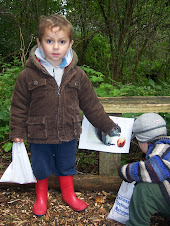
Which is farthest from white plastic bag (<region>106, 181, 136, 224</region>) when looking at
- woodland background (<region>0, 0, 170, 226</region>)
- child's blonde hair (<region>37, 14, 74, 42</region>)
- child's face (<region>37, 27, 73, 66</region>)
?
child's blonde hair (<region>37, 14, 74, 42</region>)

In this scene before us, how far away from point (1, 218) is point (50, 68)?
1397mm

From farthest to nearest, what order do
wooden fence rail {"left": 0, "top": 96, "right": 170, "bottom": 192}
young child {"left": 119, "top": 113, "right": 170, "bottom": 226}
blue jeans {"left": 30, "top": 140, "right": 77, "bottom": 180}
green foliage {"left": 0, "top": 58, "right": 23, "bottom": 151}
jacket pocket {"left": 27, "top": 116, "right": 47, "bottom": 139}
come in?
green foliage {"left": 0, "top": 58, "right": 23, "bottom": 151}, wooden fence rail {"left": 0, "top": 96, "right": 170, "bottom": 192}, blue jeans {"left": 30, "top": 140, "right": 77, "bottom": 180}, jacket pocket {"left": 27, "top": 116, "right": 47, "bottom": 139}, young child {"left": 119, "top": 113, "right": 170, "bottom": 226}

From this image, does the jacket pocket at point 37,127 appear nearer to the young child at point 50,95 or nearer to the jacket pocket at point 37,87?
the young child at point 50,95

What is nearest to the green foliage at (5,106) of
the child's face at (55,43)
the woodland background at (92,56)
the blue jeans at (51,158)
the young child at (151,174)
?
the woodland background at (92,56)

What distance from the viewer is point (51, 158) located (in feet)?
7.75

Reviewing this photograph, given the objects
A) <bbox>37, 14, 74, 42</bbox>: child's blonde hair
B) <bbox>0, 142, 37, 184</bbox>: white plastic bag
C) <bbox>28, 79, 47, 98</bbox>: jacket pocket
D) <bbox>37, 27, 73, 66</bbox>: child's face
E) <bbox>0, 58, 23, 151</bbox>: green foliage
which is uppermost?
<bbox>37, 14, 74, 42</bbox>: child's blonde hair

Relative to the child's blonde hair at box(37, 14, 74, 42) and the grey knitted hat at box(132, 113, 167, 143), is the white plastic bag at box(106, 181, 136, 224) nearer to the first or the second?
the grey knitted hat at box(132, 113, 167, 143)

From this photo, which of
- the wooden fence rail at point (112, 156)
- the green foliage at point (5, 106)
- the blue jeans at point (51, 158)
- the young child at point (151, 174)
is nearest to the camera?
the young child at point (151, 174)

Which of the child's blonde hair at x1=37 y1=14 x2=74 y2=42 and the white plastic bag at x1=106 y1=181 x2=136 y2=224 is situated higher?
the child's blonde hair at x1=37 y1=14 x2=74 y2=42

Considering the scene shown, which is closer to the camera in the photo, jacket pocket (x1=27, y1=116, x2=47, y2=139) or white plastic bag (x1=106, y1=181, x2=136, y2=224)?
jacket pocket (x1=27, y1=116, x2=47, y2=139)

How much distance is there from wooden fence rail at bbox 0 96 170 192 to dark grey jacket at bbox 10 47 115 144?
409mm

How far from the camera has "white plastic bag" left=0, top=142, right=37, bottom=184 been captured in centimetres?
231

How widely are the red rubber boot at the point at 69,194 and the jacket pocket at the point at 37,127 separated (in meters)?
0.61

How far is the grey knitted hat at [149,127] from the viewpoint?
2.04m
